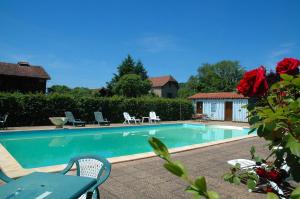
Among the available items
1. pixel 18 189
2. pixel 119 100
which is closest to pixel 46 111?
pixel 119 100

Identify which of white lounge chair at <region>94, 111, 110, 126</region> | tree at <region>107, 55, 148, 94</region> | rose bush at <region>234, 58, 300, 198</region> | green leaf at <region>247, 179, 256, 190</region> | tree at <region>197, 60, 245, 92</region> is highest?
tree at <region>197, 60, 245, 92</region>

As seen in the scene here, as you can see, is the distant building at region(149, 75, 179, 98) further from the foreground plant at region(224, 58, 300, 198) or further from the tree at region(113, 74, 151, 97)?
the foreground plant at region(224, 58, 300, 198)

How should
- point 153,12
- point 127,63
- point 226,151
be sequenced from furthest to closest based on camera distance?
point 127,63, point 153,12, point 226,151

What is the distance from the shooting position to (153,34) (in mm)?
23547

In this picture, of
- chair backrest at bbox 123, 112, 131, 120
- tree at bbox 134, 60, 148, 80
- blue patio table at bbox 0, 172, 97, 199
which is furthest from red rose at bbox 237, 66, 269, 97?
tree at bbox 134, 60, 148, 80

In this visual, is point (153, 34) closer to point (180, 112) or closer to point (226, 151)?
point (180, 112)

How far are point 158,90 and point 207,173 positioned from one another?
145 feet

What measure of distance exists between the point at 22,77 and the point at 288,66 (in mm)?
29126

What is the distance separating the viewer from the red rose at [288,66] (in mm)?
1035

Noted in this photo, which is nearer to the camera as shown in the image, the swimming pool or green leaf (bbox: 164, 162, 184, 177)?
green leaf (bbox: 164, 162, 184, 177)

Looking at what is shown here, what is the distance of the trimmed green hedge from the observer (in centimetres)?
1588

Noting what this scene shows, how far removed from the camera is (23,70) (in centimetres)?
2723

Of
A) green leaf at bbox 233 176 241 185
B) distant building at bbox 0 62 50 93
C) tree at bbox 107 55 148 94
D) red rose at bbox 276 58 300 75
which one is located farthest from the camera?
tree at bbox 107 55 148 94

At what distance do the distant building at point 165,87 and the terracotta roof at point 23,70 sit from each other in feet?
82.1
